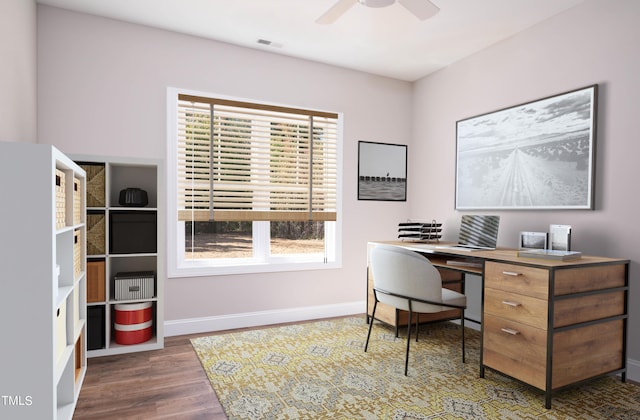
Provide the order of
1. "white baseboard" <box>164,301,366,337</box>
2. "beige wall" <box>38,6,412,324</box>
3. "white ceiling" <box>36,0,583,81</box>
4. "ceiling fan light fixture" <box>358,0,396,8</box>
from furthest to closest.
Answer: "white baseboard" <box>164,301,366,337</box>, "beige wall" <box>38,6,412,324</box>, "white ceiling" <box>36,0,583,81</box>, "ceiling fan light fixture" <box>358,0,396,8</box>

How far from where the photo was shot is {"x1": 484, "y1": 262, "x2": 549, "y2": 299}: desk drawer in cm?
205

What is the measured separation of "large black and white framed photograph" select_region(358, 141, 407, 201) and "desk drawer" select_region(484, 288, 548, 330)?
1899 mm

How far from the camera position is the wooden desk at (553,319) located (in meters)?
2.04

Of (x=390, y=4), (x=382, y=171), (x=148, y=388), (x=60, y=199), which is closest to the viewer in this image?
(x=60, y=199)

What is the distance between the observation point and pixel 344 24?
3014mm

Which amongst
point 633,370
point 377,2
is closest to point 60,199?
point 377,2

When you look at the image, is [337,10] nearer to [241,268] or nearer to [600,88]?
[600,88]

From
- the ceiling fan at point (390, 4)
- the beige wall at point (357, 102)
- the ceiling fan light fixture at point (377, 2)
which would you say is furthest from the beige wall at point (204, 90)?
the ceiling fan light fixture at point (377, 2)

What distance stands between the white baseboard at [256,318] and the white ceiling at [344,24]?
8.06ft

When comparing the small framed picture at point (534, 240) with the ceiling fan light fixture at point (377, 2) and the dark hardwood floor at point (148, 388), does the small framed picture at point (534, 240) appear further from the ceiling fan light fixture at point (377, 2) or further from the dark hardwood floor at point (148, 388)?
the dark hardwood floor at point (148, 388)

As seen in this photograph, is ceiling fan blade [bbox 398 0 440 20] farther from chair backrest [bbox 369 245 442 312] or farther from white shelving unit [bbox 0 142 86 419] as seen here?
white shelving unit [bbox 0 142 86 419]

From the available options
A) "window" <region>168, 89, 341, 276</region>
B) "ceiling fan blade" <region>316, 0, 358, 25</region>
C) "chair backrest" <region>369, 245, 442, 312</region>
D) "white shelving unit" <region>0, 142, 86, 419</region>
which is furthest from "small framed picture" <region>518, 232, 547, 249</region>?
"white shelving unit" <region>0, 142, 86, 419</region>

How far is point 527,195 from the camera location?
300 cm

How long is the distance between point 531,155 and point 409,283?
1.48m
